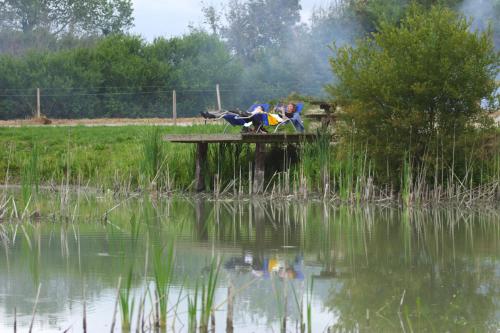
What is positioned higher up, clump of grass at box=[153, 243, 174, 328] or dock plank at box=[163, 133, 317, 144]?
dock plank at box=[163, 133, 317, 144]

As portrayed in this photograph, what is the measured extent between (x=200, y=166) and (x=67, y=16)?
38.3m

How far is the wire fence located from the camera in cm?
3659

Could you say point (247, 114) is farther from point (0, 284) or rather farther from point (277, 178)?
point (0, 284)

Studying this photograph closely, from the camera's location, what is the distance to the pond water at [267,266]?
6.97 meters

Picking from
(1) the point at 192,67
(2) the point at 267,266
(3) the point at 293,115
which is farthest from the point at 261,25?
(2) the point at 267,266

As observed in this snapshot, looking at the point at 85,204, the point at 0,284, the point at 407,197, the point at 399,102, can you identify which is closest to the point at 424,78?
the point at 399,102

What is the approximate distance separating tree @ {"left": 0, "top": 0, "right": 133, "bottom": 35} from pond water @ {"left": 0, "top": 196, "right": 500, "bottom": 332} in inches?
1496

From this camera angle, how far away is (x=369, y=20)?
39094 mm

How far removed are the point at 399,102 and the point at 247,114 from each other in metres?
2.72

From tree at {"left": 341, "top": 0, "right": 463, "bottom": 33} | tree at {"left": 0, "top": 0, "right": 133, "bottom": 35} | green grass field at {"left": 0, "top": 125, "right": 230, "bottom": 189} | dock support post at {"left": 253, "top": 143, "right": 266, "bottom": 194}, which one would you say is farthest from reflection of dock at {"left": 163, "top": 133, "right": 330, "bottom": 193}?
tree at {"left": 0, "top": 0, "right": 133, "bottom": 35}

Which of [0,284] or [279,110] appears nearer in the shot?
[0,284]

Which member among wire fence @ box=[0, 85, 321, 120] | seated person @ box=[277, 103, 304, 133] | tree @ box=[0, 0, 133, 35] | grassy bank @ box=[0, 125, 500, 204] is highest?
tree @ box=[0, 0, 133, 35]

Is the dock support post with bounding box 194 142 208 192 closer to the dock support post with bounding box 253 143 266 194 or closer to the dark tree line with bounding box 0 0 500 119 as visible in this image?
the dock support post with bounding box 253 143 266 194

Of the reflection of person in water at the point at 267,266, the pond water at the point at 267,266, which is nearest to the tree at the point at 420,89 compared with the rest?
the pond water at the point at 267,266
